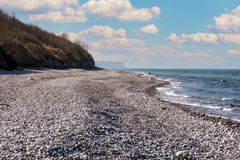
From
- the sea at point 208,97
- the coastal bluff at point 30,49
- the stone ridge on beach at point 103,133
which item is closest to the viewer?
the stone ridge on beach at point 103,133

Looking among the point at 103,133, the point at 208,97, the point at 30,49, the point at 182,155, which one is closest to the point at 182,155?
the point at 182,155

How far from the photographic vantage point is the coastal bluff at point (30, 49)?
59.2 meters

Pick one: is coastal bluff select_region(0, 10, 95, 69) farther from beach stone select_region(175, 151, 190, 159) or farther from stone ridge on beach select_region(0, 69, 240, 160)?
beach stone select_region(175, 151, 190, 159)

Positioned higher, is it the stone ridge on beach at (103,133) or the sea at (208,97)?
the stone ridge on beach at (103,133)

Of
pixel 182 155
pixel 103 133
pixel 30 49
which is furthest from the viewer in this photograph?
pixel 30 49

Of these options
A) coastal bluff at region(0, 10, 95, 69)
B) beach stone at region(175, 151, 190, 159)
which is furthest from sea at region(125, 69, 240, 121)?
coastal bluff at region(0, 10, 95, 69)

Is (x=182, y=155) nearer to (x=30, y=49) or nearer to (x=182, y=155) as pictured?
(x=182, y=155)

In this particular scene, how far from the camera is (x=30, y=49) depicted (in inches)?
3009

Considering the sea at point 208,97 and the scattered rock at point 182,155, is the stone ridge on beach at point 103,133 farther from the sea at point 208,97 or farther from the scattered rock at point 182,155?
the sea at point 208,97

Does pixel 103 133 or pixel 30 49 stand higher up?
pixel 30 49

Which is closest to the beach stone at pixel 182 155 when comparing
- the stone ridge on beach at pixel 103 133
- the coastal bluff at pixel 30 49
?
the stone ridge on beach at pixel 103 133

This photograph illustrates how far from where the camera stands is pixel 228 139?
16.5 m

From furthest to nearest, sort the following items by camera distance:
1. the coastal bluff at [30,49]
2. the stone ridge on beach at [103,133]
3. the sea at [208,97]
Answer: the coastal bluff at [30,49]
the sea at [208,97]
the stone ridge on beach at [103,133]

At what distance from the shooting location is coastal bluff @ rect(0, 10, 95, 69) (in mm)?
59216
